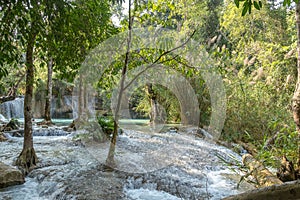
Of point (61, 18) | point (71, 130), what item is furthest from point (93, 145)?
point (61, 18)

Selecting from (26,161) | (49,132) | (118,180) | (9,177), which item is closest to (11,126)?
(49,132)

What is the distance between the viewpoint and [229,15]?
8.84 meters

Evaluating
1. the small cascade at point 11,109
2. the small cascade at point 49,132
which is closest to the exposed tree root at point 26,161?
the small cascade at point 49,132

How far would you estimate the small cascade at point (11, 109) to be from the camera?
14188mm

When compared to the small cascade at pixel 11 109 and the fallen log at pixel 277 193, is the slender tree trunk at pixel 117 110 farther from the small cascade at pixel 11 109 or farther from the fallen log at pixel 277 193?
the small cascade at pixel 11 109

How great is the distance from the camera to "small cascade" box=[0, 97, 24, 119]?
14.2 m

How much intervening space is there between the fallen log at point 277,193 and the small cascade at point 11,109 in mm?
15541

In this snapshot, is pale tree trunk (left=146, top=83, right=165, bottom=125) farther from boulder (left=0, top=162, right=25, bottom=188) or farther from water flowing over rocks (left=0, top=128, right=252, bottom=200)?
boulder (left=0, top=162, right=25, bottom=188)

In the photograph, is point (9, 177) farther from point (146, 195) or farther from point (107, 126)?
point (107, 126)

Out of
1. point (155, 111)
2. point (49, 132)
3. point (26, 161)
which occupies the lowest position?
point (26, 161)

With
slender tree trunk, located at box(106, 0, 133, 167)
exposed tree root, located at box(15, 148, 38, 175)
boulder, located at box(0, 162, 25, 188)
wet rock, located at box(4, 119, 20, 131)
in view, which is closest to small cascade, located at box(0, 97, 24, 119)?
wet rock, located at box(4, 119, 20, 131)

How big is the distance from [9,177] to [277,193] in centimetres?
353

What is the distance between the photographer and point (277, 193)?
53.1 inches

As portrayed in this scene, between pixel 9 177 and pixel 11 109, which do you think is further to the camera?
pixel 11 109
